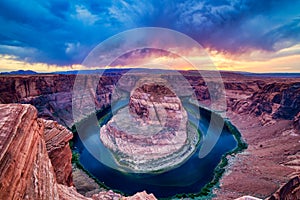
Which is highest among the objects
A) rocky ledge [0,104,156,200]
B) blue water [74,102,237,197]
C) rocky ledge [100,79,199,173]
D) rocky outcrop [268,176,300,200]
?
rocky ledge [0,104,156,200]

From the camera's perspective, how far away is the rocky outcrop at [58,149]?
11.7 metres

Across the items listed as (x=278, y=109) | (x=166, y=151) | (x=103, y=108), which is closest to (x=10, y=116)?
(x=166, y=151)

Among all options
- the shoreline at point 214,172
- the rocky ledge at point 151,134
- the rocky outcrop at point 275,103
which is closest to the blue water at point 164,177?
the shoreline at point 214,172

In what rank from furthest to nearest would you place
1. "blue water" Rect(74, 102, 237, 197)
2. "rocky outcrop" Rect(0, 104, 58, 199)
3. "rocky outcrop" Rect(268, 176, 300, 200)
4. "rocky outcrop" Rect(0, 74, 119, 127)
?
"rocky outcrop" Rect(0, 74, 119, 127) → "blue water" Rect(74, 102, 237, 197) → "rocky outcrop" Rect(268, 176, 300, 200) → "rocky outcrop" Rect(0, 104, 58, 199)

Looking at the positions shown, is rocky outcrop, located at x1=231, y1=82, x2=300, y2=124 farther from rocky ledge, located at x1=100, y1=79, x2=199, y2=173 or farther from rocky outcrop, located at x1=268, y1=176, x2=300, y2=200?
rocky outcrop, located at x1=268, y1=176, x2=300, y2=200

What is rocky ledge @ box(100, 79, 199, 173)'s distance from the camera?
3147 centimetres

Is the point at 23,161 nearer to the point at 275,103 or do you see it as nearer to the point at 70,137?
the point at 70,137

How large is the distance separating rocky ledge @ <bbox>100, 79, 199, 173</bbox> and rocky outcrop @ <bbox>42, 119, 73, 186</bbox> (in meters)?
17.9

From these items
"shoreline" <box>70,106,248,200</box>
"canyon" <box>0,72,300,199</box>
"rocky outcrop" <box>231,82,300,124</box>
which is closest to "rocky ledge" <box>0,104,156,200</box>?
"canyon" <box>0,72,300,199</box>

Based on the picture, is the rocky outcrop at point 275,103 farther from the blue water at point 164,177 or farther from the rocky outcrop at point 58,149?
the rocky outcrop at point 58,149

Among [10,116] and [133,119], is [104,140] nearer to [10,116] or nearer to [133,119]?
[133,119]

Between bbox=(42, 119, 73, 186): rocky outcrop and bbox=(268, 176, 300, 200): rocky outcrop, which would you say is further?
bbox=(42, 119, 73, 186): rocky outcrop

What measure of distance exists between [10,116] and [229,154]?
121 ft

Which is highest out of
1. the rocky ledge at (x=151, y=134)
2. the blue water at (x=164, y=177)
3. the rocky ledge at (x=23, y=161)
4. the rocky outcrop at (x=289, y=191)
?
the rocky ledge at (x=23, y=161)
